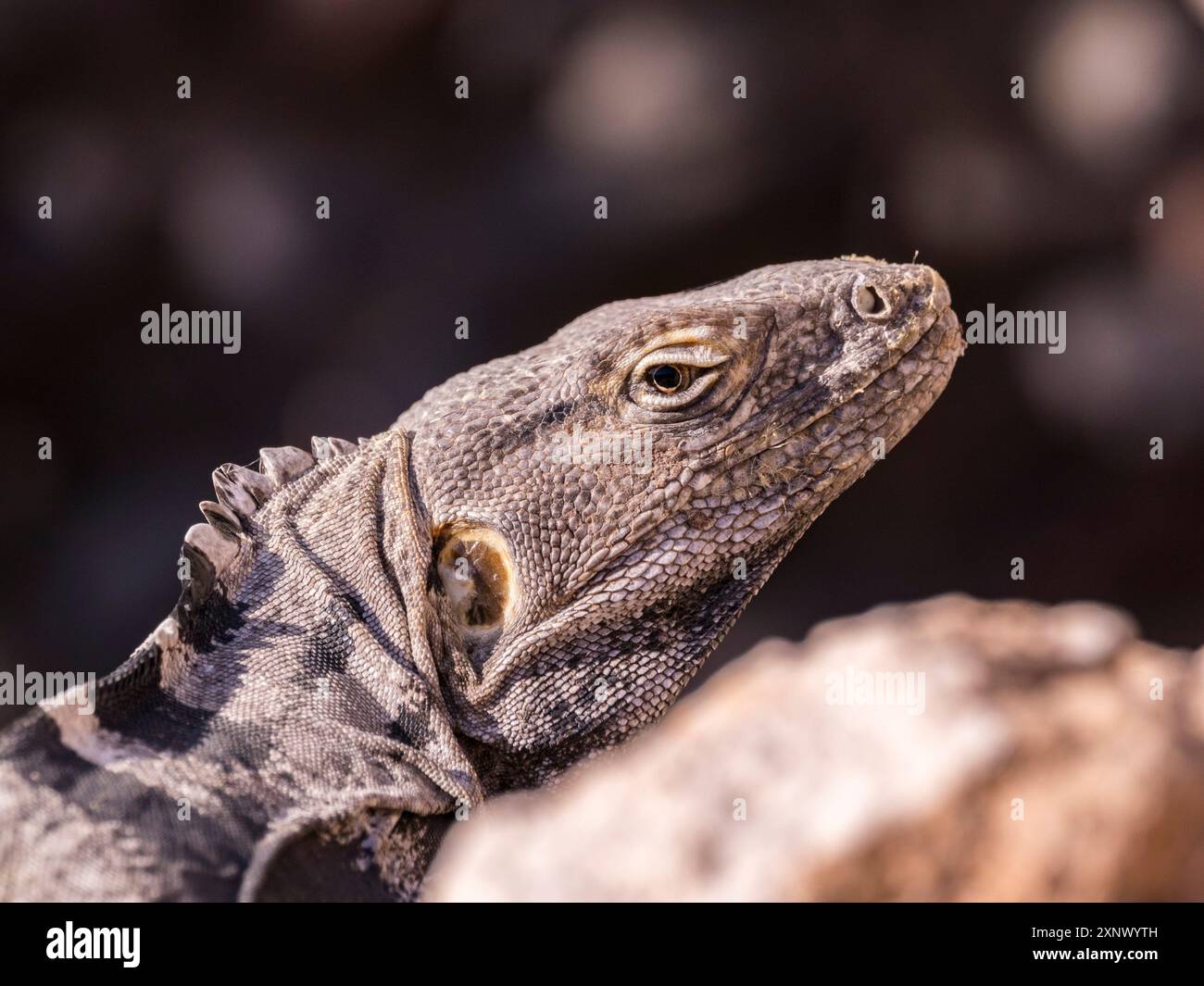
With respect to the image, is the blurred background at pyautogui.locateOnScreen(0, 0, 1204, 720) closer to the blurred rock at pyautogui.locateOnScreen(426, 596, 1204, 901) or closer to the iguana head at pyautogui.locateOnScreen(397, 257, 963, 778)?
the iguana head at pyautogui.locateOnScreen(397, 257, 963, 778)

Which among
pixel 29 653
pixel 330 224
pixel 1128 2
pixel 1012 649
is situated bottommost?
pixel 29 653

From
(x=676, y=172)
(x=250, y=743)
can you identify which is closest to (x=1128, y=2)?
(x=676, y=172)

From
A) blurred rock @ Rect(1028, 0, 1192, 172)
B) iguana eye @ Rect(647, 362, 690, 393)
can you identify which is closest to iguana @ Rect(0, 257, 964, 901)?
iguana eye @ Rect(647, 362, 690, 393)

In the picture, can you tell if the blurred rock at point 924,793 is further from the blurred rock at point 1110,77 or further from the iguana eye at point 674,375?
the blurred rock at point 1110,77

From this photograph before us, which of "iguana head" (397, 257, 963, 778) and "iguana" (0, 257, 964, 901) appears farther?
"iguana head" (397, 257, 963, 778)

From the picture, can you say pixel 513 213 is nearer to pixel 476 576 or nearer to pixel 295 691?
pixel 476 576

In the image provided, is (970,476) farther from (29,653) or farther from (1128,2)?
(29,653)
